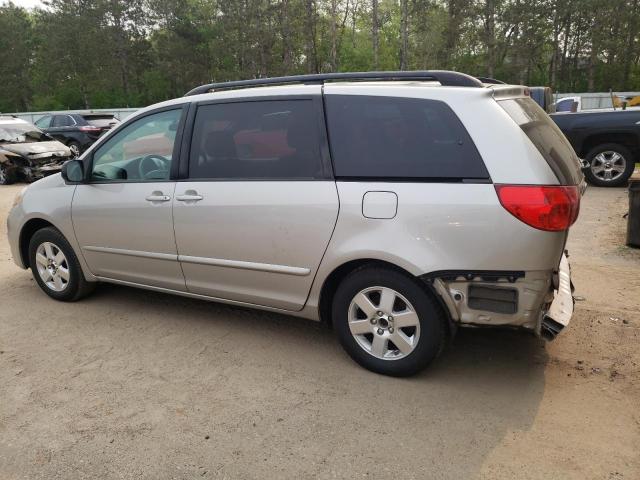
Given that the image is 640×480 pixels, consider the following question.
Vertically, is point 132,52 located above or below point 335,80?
above

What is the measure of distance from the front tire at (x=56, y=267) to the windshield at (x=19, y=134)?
33.6 ft

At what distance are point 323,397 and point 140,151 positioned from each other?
2.44m

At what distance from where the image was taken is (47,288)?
15.8 feet

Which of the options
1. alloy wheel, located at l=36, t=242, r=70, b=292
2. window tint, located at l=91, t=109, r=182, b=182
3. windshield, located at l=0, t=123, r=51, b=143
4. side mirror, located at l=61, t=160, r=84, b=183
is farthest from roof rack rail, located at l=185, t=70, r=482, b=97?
windshield, located at l=0, t=123, r=51, b=143

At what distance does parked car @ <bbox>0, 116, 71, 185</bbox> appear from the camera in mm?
12945

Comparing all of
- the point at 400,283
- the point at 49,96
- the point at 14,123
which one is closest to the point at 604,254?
the point at 400,283

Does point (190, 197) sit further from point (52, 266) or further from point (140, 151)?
point (52, 266)

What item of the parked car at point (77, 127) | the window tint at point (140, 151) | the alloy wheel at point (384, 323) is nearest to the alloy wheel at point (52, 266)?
the window tint at point (140, 151)

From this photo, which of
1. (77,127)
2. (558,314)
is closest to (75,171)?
(558,314)

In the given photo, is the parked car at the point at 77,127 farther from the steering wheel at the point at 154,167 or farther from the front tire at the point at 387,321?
the front tire at the point at 387,321

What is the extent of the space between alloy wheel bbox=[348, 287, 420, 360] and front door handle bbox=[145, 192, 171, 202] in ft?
5.21

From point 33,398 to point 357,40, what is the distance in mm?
55474

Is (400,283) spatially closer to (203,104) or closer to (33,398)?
(203,104)

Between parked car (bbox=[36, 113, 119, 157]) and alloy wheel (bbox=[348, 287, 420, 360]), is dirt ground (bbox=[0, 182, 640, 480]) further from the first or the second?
parked car (bbox=[36, 113, 119, 157])
